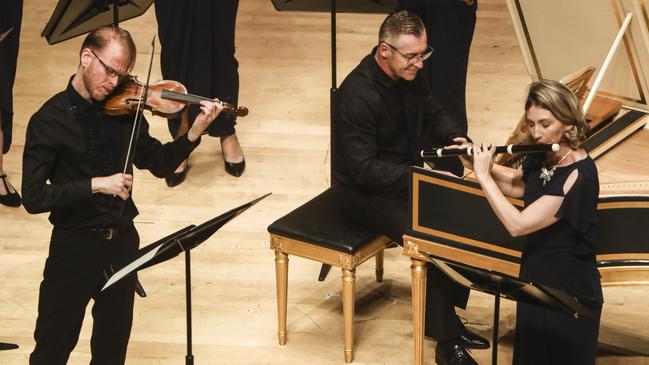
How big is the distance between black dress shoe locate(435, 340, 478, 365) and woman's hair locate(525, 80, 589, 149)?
1111 mm

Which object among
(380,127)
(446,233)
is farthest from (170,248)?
(380,127)

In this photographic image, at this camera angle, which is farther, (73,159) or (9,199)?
(9,199)

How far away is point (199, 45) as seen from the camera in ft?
18.1

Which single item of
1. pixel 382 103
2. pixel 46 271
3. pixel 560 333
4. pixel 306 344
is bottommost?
pixel 306 344

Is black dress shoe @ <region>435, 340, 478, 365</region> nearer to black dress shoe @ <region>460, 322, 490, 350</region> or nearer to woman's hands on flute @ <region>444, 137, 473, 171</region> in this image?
black dress shoe @ <region>460, 322, 490, 350</region>

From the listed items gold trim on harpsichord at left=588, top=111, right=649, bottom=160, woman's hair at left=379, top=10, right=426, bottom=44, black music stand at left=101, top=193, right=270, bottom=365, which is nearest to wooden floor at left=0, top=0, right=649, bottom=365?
gold trim on harpsichord at left=588, top=111, right=649, bottom=160

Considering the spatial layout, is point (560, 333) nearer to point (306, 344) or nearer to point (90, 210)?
point (306, 344)

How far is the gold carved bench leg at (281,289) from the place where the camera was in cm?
422

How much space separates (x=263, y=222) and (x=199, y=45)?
990 mm

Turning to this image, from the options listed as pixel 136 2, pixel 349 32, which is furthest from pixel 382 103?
pixel 349 32

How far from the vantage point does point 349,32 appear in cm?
725

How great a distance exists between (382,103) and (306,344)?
1.01 meters

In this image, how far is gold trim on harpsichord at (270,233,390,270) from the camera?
4.09 m

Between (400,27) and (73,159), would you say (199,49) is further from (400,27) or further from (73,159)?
(73,159)
